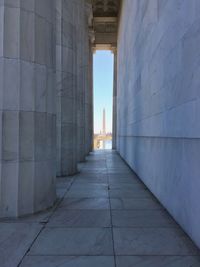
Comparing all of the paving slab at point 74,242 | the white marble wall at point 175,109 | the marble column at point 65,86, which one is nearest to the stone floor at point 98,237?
the paving slab at point 74,242

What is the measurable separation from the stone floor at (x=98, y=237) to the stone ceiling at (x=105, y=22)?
28124 mm

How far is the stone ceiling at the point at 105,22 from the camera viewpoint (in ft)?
104

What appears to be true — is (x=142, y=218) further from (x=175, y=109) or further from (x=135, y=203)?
(x=175, y=109)

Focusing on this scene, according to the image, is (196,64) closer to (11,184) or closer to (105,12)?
(11,184)

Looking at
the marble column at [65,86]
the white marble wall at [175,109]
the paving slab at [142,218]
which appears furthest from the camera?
the marble column at [65,86]

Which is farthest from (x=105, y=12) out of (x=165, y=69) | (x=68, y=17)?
(x=165, y=69)

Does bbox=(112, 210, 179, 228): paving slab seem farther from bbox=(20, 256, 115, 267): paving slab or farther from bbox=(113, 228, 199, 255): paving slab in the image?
bbox=(20, 256, 115, 267): paving slab

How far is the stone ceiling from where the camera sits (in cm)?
3173

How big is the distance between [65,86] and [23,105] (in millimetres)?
5865

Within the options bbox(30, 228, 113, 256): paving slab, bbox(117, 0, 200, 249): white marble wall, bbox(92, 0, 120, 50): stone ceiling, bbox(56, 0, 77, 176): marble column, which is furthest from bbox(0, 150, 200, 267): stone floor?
bbox(92, 0, 120, 50): stone ceiling

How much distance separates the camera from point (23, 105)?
623 centimetres

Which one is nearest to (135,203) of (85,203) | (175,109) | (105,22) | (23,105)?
(85,203)

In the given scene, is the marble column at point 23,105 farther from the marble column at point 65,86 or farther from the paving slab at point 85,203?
the marble column at point 65,86

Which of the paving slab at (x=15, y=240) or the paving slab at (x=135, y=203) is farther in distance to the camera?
the paving slab at (x=135, y=203)
